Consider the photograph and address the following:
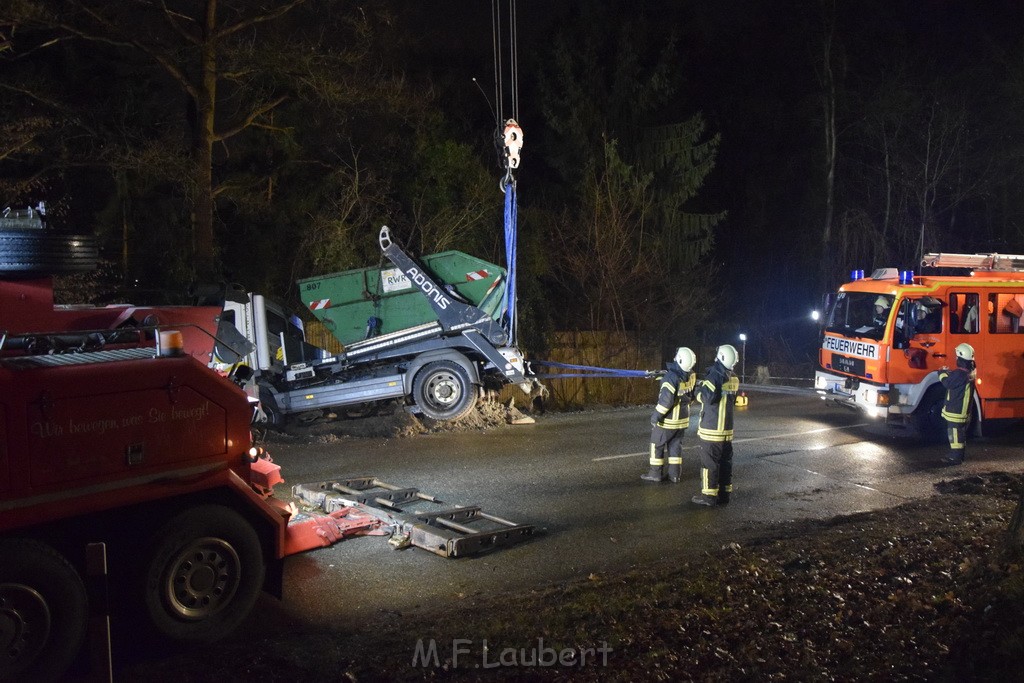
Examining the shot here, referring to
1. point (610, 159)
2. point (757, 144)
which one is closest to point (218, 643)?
point (610, 159)

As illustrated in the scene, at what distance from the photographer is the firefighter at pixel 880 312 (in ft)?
39.7

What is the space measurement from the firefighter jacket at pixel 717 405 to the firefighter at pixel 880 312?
466 centimetres

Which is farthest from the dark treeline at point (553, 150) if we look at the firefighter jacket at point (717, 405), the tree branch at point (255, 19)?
the firefighter jacket at point (717, 405)

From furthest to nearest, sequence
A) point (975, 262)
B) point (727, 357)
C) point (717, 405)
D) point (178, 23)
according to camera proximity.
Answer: point (178, 23), point (975, 262), point (727, 357), point (717, 405)

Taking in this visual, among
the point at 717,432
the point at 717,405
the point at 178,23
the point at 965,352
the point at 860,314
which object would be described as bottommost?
the point at 717,432

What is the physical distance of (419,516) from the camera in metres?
7.58

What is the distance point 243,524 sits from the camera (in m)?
5.40

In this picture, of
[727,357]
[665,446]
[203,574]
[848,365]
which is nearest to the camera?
[203,574]

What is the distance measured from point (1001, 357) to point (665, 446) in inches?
247

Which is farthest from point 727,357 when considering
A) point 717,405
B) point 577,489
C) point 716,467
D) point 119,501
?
point 119,501

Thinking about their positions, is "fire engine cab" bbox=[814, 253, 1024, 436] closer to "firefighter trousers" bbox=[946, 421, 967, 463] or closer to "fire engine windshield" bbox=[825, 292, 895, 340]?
"fire engine windshield" bbox=[825, 292, 895, 340]

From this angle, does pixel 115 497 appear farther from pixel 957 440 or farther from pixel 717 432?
pixel 957 440

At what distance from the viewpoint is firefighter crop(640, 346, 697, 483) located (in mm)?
9133

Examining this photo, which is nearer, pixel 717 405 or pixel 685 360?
pixel 717 405
